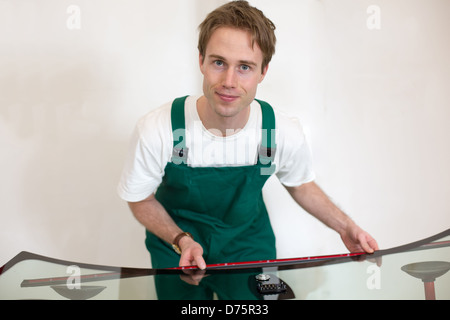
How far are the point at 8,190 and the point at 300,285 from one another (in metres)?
1.58

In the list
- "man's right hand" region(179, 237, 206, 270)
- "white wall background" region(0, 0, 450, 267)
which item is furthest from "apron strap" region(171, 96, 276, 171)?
"white wall background" region(0, 0, 450, 267)

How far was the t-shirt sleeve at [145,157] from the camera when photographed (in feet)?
4.63

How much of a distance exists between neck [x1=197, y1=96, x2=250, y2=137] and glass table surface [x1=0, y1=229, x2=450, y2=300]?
504mm

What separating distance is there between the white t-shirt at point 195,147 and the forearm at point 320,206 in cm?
9

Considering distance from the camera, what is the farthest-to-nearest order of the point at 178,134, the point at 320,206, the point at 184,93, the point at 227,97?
the point at 184,93
the point at 320,206
the point at 178,134
the point at 227,97

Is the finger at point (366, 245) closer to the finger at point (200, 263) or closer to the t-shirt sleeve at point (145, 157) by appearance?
the finger at point (200, 263)

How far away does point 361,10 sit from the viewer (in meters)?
2.12

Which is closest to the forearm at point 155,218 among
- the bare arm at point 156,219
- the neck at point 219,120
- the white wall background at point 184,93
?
the bare arm at point 156,219

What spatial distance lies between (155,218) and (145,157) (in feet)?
0.67

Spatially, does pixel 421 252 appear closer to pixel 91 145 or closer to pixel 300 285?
pixel 300 285

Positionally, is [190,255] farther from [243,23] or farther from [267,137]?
[243,23]

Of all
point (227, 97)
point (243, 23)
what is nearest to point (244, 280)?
point (227, 97)

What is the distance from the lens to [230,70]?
1.31 meters
